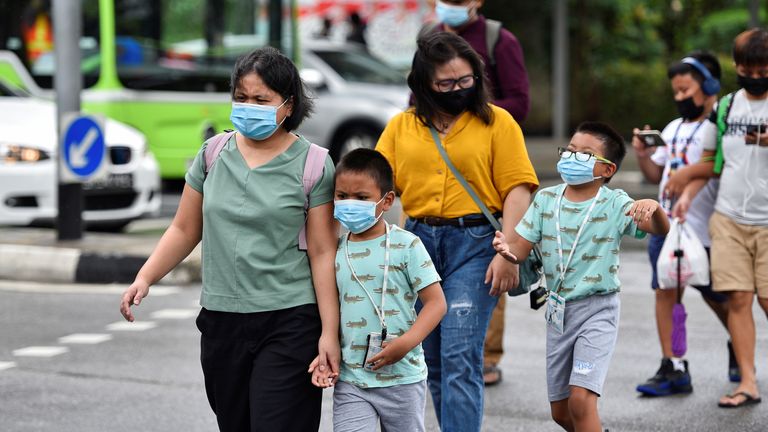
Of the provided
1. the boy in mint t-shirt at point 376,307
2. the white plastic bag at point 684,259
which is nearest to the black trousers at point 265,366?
the boy in mint t-shirt at point 376,307

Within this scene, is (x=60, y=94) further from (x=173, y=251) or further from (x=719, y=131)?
(x=173, y=251)

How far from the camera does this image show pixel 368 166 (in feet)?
13.3

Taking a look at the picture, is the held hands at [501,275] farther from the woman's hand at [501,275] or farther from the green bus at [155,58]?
the green bus at [155,58]

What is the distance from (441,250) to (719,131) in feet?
6.46

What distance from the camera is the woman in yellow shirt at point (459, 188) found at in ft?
15.1

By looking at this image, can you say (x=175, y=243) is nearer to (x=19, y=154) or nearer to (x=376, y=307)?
(x=376, y=307)

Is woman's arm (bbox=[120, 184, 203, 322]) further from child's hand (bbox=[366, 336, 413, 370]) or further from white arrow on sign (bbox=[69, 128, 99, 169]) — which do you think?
white arrow on sign (bbox=[69, 128, 99, 169])

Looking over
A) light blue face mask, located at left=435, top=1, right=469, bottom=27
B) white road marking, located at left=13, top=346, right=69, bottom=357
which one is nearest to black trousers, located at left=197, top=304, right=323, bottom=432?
light blue face mask, located at left=435, top=1, right=469, bottom=27

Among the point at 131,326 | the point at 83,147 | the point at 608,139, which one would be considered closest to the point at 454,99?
the point at 608,139

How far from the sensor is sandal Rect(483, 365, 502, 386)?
6477 mm

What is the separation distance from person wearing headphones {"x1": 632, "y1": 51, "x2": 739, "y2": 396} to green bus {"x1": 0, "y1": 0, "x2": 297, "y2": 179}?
8517 mm

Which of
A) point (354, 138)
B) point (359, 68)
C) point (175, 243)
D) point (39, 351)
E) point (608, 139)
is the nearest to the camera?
point (175, 243)

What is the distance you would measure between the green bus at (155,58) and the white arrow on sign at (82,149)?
3.62 m

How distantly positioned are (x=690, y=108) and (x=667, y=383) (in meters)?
1.33
